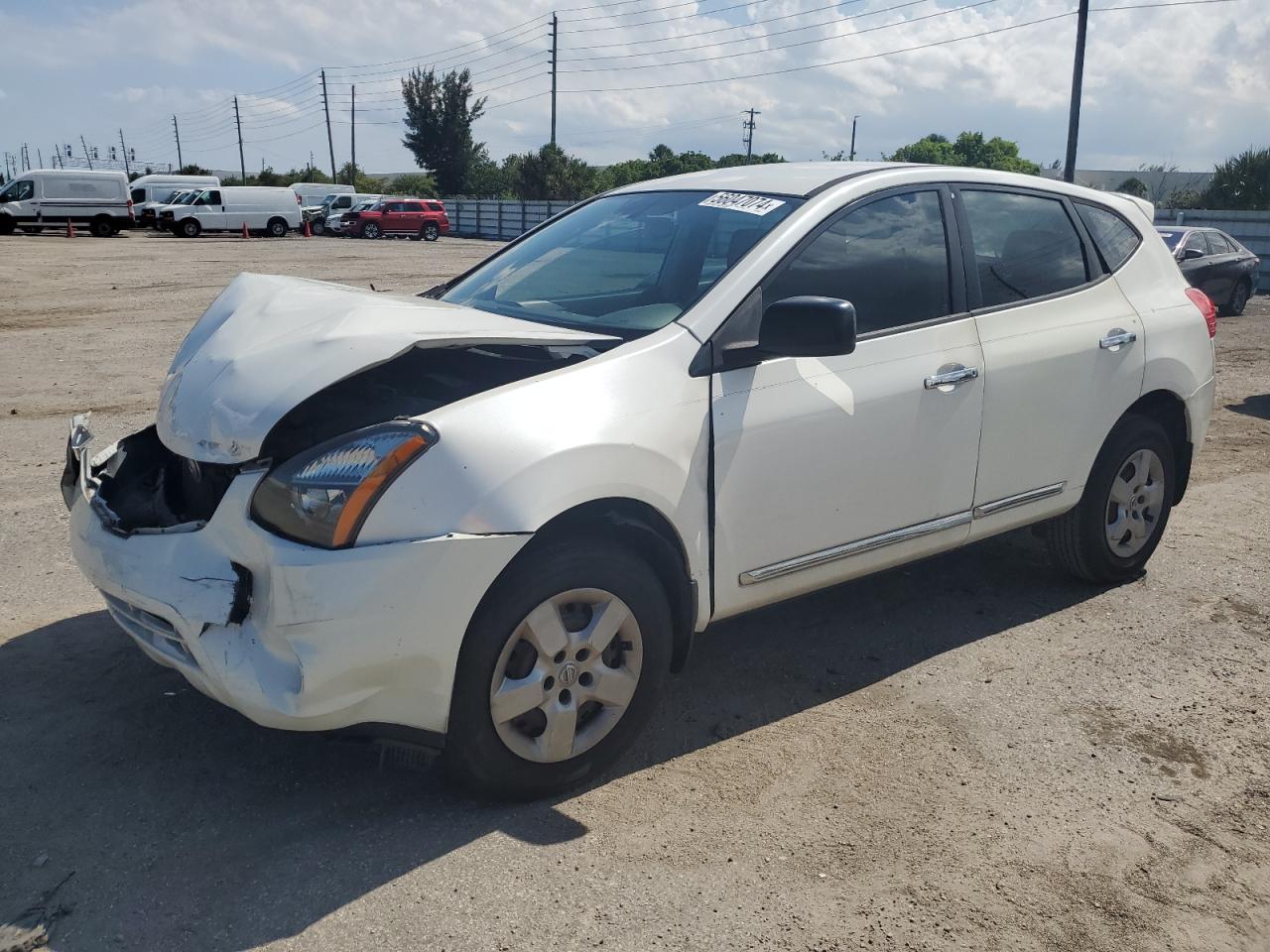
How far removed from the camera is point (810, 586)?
12.2 ft

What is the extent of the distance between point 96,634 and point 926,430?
3.14 metres

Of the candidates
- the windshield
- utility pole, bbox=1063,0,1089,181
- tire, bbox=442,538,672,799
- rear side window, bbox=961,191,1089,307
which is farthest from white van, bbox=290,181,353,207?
tire, bbox=442,538,672,799

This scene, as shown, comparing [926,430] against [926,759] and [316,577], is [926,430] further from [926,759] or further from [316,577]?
[316,577]

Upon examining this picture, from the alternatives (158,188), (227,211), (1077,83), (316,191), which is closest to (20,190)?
(227,211)

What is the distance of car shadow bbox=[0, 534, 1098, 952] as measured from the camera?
2635mm

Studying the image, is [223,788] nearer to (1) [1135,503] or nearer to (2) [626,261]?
(2) [626,261]

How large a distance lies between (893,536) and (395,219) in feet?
136

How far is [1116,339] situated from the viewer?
4562 mm

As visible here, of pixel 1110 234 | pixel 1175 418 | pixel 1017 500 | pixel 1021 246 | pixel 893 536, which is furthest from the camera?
pixel 1175 418

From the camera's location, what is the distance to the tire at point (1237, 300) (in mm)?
19016

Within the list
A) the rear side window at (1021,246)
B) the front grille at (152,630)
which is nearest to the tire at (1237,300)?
the rear side window at (1021,246)

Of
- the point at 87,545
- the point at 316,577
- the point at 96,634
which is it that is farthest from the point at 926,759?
the point at 96,634

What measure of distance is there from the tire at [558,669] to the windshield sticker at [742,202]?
1.41 meters

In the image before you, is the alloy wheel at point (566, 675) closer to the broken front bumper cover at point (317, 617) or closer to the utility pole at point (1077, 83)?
the broken front bumper cover at point (317, 617)
